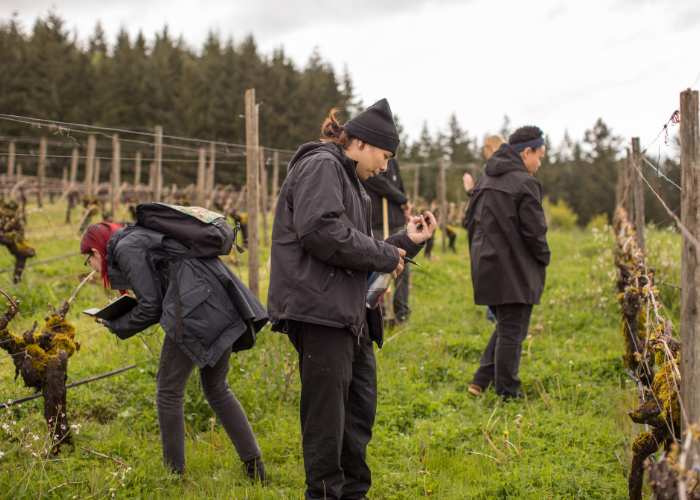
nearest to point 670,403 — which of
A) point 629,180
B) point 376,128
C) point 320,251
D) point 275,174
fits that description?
point 629,180

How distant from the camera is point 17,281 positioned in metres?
6.89

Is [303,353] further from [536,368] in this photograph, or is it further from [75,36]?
[75,36]

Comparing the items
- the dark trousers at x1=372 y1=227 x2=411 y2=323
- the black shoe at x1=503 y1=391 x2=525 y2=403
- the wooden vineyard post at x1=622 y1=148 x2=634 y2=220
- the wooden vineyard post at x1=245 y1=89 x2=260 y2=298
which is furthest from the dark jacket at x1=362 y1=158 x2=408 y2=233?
the black shoe at x1=503 y1=391 x2=525 y2=403

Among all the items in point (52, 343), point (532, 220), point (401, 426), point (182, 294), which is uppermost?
point (532, 220)

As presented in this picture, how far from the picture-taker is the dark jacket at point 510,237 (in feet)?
11.6

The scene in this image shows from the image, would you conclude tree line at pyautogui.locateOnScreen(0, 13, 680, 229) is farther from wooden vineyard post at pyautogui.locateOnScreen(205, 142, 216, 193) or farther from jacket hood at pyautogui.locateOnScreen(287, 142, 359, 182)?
jacket hood at pyautogui.locateOnScreen(287, 142, 359, 182)

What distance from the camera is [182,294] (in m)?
2.45

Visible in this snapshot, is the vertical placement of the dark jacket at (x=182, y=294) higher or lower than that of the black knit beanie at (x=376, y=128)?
lower

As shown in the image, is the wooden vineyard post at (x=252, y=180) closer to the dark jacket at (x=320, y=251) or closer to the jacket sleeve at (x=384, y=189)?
the jacket sleeve at (x=384, y=189)

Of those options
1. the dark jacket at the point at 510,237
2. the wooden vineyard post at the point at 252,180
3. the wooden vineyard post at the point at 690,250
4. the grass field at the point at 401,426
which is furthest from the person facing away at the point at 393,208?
the wooden vineyard post at the point at 690,250

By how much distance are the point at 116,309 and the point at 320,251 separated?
1285 mm

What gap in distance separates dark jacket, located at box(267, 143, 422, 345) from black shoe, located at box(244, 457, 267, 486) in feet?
3.38

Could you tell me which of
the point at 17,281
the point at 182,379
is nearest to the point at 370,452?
the point at 182,379

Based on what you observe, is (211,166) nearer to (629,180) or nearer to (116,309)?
(116,309)
